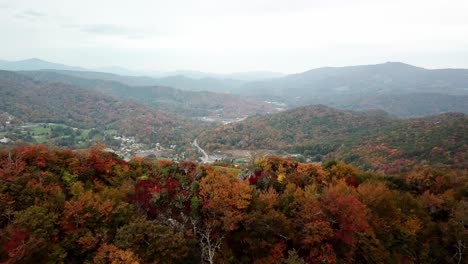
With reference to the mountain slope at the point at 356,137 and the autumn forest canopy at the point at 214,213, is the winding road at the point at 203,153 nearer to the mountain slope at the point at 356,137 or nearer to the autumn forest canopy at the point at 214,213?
the mountain slope at the point at 356,137

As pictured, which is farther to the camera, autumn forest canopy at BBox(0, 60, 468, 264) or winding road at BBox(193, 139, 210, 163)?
winding road at BBox(193, 139, 210, 163)

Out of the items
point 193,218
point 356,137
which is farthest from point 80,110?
point 193,218

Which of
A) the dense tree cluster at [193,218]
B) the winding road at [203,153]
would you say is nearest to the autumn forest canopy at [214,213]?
the dense tree cluster at [193,218]

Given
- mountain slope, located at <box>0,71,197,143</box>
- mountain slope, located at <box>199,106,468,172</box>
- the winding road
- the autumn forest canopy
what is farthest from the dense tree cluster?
mountain slope, located at <box>0,71,197,143</box>

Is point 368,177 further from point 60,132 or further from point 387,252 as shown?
point 60,132

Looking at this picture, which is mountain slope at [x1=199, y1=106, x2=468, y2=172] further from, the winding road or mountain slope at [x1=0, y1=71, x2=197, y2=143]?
mountain slope at [x1=0, y1=71, x2=197, y2=143]

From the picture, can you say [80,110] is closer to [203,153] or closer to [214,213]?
[203,153]
